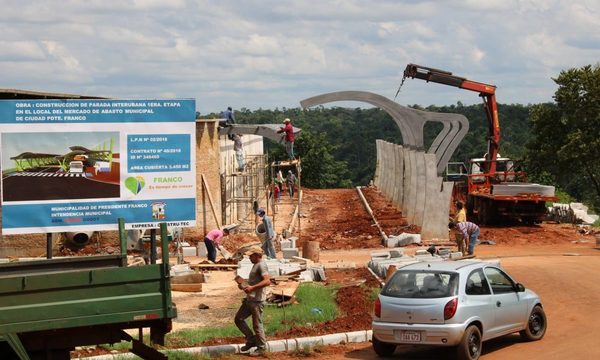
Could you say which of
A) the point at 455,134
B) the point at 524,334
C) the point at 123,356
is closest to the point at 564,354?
the point at 524,334

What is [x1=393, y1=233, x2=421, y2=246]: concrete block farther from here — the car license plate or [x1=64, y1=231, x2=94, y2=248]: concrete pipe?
the car license plate

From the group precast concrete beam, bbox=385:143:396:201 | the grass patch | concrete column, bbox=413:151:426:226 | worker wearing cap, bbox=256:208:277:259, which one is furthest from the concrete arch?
the grass patch

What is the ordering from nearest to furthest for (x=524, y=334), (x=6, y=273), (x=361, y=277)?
1. (x=6, y=273)
2. (x=524, y=334)
3. (x=361, y=277)

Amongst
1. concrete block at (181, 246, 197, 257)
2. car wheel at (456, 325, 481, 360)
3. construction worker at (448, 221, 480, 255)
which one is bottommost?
car wheel at (456, 325, 481, 360)

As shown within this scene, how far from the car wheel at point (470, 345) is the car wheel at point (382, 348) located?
1.19 m

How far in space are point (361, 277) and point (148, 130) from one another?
8.04 meters

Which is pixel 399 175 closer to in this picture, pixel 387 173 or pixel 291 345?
pixel 387 173

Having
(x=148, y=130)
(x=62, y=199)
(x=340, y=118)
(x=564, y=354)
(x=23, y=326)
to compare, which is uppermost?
(x=340, y=118)

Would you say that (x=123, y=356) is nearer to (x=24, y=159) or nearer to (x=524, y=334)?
(x=24, y=159)

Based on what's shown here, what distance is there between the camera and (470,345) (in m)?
14.5

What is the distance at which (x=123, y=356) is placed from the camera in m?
14.5

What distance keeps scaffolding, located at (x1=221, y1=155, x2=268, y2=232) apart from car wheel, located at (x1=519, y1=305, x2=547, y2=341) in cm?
1929

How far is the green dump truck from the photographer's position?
35.5ft

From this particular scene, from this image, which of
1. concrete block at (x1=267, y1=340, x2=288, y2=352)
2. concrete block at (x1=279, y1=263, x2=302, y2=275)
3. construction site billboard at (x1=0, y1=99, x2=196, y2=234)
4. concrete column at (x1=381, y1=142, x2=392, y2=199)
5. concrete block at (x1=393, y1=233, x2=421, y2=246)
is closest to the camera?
concrete block at (x1=267, y1=340, x2=288, y2=352)
